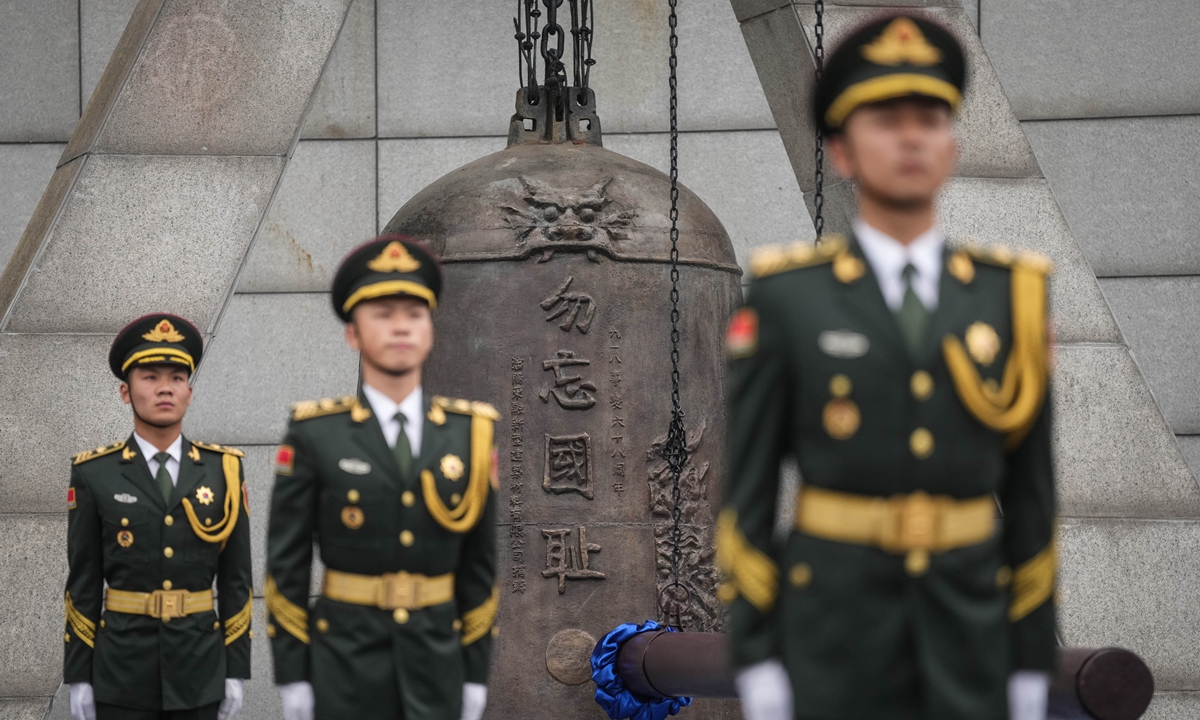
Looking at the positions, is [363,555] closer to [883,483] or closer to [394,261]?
[394,261]

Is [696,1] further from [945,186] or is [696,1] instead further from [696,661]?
[696,661]

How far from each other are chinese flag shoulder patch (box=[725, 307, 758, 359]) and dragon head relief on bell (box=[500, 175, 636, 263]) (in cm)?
259

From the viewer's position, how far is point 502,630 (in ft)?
16.1

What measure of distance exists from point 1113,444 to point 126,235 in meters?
3.35

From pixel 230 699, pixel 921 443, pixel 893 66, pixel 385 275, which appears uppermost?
pixel 893 66

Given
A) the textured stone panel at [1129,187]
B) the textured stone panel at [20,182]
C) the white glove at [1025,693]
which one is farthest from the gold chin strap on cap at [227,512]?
the textured stone panel at [1129,187]

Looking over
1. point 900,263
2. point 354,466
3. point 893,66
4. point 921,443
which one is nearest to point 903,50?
point 893,66

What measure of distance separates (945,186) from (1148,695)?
288 centimetres

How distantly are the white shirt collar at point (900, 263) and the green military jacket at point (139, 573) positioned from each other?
106 inches

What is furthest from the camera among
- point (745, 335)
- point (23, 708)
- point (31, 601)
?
point (31, 601)

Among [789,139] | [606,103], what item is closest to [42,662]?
[789,139]

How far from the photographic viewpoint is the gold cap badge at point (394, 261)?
3.28 metres

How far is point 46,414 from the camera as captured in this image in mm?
5547

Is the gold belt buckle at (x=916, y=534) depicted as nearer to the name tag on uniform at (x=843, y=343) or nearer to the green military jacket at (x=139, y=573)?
the name tag on uniform at (x=843, y=343)
